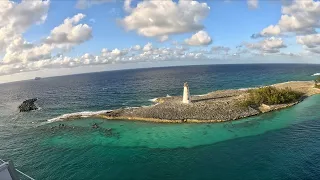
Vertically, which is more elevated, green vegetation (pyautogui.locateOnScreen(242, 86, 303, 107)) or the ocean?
green vegetation (pyautogui.locateOnScreen(242, 86, 303, 107))

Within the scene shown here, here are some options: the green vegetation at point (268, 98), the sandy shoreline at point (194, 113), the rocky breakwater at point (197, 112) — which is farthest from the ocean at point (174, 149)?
the green vegetation at point (268, 98)

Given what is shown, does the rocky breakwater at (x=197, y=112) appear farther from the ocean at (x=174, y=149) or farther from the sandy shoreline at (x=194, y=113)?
the ocean at (x=174, y=149)

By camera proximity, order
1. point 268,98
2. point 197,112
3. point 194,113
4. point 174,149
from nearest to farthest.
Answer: point 174,149, point 194,113, point 197,112, point 268,98

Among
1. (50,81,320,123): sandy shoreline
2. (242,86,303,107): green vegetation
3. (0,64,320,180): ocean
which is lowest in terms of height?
(0,64,320,180): ocean

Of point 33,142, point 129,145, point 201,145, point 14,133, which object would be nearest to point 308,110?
point 201,145

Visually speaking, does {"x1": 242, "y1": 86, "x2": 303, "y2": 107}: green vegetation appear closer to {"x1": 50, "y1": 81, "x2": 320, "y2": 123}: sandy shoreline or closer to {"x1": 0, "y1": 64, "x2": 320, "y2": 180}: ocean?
{"x1": 50, "y1": 81, "x2": 320, "y2": 123}: sandy shoreline

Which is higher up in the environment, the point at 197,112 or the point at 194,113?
the point at 197,112

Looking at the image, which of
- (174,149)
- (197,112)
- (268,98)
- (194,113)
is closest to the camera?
(174,149)

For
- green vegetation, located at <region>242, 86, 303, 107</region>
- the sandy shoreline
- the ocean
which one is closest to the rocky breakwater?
the sandy shoreline

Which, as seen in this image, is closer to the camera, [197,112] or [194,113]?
[194,113]

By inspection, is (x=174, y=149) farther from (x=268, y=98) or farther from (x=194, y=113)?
(x=268, y=98)

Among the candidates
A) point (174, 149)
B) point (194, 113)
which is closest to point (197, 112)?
point (194, 113)

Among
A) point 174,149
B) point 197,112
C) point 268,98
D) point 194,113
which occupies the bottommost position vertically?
point 174,149
